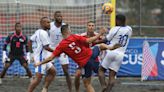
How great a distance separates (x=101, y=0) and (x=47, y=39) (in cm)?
640

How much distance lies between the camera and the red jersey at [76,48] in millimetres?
12211

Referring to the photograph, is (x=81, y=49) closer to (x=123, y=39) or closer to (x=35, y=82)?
(x=123, y=39)

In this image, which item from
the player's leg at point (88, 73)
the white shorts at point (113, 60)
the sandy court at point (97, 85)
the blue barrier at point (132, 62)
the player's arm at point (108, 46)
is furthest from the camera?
the blue barrier at point (132, 62)

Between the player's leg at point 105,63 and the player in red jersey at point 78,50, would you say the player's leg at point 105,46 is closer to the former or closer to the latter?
the player's leg at point 105,63

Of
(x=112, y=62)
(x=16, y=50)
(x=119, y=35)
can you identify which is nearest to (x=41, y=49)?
(x=112, y=62)

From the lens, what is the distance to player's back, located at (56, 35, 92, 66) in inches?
481

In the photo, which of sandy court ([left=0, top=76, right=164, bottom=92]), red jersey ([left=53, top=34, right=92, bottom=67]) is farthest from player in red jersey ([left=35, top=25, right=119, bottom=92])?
sandy court ([left=0, top=76, right=164, bottom=92])

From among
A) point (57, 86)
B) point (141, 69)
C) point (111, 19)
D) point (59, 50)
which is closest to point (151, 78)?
point (141, 69)

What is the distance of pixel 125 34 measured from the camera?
13.3 metres

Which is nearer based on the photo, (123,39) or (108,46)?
(108,46)

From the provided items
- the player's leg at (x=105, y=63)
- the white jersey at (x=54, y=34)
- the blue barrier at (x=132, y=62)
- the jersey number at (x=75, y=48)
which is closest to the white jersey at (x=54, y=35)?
the white jersey at (x=54, y=34)

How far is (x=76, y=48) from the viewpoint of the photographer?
484 inches

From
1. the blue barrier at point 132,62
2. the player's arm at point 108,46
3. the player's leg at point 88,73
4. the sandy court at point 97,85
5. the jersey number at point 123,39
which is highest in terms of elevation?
the jersey number at point 123,39

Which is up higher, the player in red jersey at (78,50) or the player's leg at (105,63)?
the player in red jersey at (78,50)
